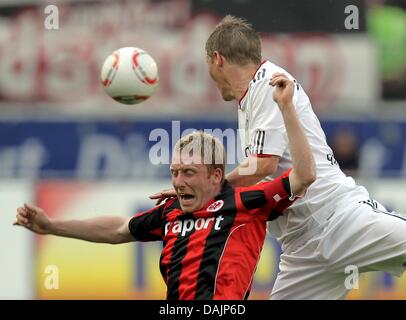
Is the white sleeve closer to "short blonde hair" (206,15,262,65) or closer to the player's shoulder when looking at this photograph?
"short blonde hair" (206,15,262,65)

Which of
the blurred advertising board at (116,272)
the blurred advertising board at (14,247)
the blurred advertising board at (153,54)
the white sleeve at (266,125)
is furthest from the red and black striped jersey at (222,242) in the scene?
the blurred advertising board at (153,54)

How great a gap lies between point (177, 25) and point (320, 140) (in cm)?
801

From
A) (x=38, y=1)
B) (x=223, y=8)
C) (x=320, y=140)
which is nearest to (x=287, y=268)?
(x=320, y=140)

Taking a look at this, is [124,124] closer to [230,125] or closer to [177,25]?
[230,125]

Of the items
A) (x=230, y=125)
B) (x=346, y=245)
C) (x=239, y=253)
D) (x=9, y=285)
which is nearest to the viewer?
(x=239, y=253)

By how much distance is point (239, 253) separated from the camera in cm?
610

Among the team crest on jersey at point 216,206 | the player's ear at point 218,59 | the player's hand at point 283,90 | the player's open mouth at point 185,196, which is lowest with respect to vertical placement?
the team crest on jersey at point 216,206

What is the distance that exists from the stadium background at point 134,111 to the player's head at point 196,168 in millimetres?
4703

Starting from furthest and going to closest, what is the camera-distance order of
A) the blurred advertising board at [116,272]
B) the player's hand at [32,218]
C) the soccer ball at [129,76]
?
the blurred advertising board at [116,272]
the soccer ball at [129,76]
the player's hand at [32,218]

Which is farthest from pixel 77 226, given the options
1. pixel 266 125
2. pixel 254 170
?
pixel 266 125

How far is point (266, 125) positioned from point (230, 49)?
672mm

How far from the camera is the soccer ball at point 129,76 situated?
799 cm

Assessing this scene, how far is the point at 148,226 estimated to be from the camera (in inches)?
258

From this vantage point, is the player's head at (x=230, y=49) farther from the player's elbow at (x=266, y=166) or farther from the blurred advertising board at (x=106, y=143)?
the blurred advertising board at (x=106, y=143)
